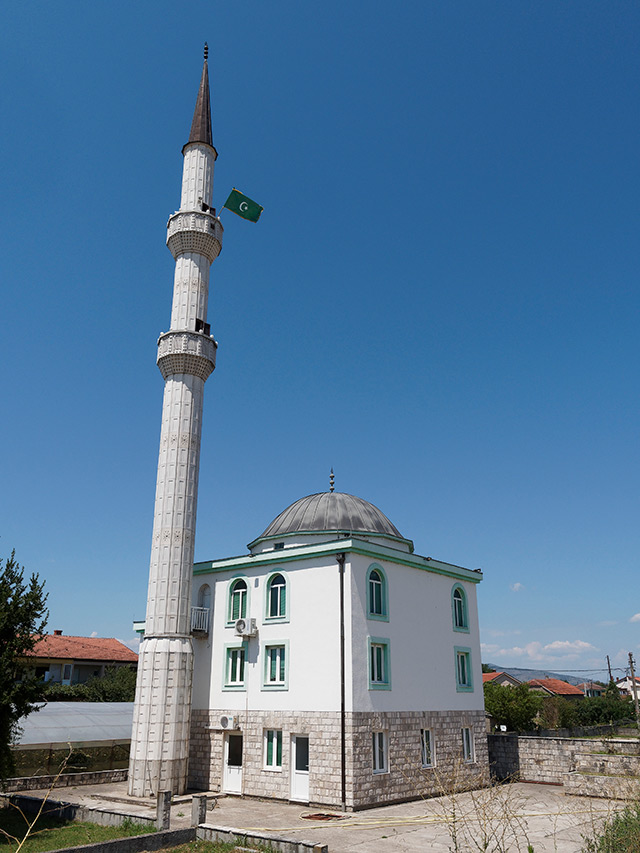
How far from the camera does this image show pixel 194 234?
26594mm

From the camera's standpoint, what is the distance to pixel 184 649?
22.1m

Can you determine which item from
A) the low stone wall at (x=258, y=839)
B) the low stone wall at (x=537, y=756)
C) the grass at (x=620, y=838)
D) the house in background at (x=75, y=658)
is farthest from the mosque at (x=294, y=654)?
the house in background at (x=75, y=658)

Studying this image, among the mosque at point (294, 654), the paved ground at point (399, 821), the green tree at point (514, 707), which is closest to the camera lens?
the paved ground at point (399, 821)

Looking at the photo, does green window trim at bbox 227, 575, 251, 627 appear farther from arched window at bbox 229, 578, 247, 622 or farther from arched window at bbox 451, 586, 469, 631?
arched window at bbox 451, 586, 469, 631

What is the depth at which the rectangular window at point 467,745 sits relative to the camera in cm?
2317

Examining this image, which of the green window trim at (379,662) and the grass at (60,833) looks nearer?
the grass at (60,833)

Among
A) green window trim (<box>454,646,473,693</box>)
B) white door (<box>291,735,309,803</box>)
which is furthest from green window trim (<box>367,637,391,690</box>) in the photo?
green window trim (<box>454,646,473,693</box>)

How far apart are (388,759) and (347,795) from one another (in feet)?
6.15

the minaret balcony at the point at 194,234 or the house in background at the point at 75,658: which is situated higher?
the minaret balcony at the point at 194,234

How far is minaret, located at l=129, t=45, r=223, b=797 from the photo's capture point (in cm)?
2116

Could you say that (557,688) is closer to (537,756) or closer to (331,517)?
(537,756)

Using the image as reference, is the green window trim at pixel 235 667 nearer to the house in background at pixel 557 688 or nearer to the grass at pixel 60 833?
the grass at pixel 60 833

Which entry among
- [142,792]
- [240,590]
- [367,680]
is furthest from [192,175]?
[142,792]

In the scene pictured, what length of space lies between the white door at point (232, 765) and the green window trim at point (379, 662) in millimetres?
5410
